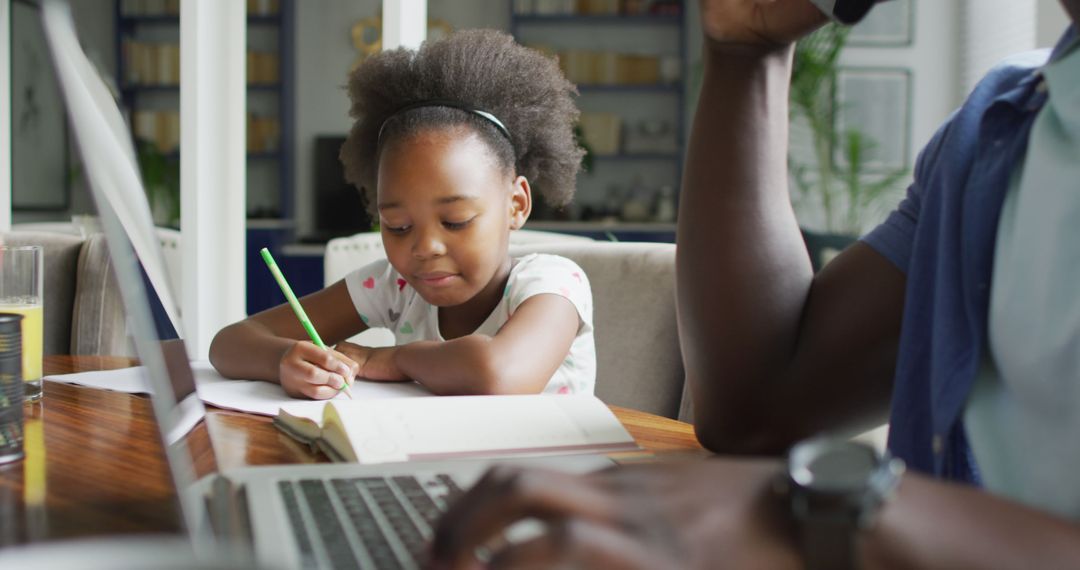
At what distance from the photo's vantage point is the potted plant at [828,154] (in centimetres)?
479

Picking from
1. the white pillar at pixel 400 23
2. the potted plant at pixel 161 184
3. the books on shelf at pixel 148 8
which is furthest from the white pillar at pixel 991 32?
the books on shelf at pixel 148 8

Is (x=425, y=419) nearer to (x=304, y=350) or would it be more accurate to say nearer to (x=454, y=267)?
(x=304, y=350)

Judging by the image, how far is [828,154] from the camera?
16.9 feet

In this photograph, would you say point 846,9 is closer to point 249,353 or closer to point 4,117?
point 249,353

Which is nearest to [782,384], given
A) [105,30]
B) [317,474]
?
[317,474]

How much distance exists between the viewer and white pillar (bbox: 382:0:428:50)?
1898 millimetres

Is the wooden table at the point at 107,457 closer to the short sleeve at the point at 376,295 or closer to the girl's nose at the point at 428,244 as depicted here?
the girl's nose at the point at 428,244

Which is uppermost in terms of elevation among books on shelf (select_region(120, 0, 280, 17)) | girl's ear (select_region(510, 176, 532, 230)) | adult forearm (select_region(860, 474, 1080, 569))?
books on shelf (select_region(120, 0, 280, 17))

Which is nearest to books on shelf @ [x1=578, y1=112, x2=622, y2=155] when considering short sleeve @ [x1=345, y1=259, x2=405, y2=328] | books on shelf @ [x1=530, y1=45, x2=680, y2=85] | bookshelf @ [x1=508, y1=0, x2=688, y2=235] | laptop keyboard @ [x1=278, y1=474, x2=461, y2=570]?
bookshelf @ [x1=508, y1=0, x2=688, y2=235]

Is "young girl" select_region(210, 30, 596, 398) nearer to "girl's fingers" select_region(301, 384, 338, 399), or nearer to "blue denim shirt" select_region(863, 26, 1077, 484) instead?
"girl's fingers" select_region(301, 384, 338, 399)

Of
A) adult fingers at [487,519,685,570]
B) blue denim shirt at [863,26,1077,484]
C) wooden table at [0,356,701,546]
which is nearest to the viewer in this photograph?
adult fingers at [487,519,685,570]

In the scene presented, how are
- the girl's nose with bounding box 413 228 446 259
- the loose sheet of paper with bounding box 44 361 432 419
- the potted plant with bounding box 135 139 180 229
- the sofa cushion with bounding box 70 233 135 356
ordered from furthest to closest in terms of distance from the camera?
the potted plant with bounding box 135 139 180 229, the sofa cushion with bounding box 70 233 135 356, the girl's nose with bounding box 413 228 446 259, the loose sheet of paper with bounding box 44 361 432 419

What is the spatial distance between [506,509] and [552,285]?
2.97 ft

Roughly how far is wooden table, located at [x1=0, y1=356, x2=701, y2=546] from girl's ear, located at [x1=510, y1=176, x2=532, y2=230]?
484 millimetres
